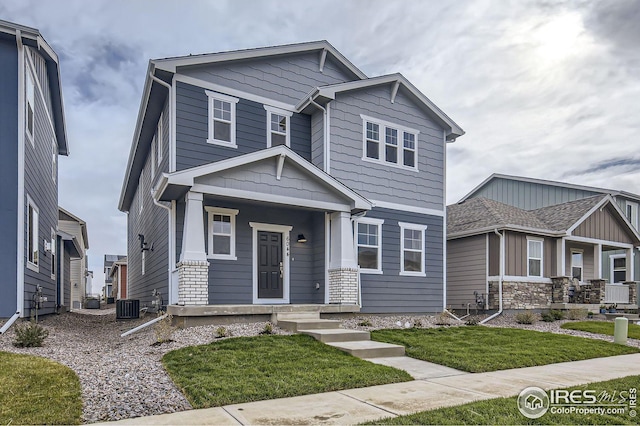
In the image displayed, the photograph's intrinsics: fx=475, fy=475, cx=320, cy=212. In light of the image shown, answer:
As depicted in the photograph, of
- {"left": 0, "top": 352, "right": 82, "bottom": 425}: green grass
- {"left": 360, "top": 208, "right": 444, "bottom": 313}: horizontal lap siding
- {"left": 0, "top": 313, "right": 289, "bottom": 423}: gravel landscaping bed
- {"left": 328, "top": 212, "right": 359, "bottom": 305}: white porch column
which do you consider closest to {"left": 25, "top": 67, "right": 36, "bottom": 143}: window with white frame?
{"left": 0, "top": 313, "right": 289, "bottom": 423}: gravel landscaping bed

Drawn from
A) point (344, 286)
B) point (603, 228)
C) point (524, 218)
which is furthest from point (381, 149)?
point (603, 228)

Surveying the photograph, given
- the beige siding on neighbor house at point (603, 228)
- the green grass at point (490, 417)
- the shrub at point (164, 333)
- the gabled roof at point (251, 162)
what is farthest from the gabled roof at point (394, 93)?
the green grass at point (490, 417)

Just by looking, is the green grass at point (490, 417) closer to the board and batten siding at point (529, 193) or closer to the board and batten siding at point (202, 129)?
the board and batten siding at point (202, 129)

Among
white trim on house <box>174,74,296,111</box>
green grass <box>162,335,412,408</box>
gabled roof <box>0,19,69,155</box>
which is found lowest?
green grass <box>162,335,412,408</box>

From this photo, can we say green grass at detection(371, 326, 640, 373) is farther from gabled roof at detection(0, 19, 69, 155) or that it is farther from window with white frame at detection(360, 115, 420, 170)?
gabled roof at detection(0, 19, 69, 155)

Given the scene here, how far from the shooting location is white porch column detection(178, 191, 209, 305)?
9578 mm

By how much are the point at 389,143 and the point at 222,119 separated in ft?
16.5

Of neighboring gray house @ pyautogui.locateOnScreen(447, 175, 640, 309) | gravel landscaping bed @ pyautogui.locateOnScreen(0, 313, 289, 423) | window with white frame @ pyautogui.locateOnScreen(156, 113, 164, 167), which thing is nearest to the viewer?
gravel landscaping bed @ pyautogui.locateOnScreen(0, 313, 289, 423)

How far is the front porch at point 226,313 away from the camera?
9383 millimetres

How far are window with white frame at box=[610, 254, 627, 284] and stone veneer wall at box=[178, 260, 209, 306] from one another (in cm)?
2067

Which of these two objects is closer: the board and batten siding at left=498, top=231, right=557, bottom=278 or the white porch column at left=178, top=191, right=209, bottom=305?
the white porch column at left=178, top=191, right=209, bottom=305

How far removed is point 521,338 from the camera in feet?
35.0

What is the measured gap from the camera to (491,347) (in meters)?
9.20

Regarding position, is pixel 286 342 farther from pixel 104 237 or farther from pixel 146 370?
pixel 104 237
